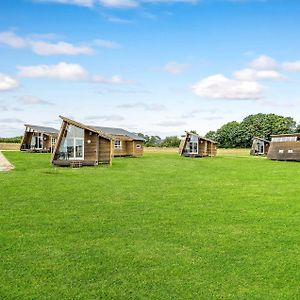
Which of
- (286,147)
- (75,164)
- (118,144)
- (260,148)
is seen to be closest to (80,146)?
(75,164)

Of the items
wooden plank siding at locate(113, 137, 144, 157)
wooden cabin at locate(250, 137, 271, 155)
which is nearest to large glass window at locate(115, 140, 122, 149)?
wooden plank siding at locate(113, 137, 144, 157)

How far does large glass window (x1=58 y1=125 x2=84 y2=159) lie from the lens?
102 feet

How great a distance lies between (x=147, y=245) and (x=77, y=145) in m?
23.5

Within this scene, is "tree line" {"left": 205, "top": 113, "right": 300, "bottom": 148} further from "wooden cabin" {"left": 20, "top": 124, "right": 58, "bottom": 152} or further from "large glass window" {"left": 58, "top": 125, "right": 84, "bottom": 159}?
"large glass window" {"left": 58, "top": 125, "right": 84, "bottom": 159}

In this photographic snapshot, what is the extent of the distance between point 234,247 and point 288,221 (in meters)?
3.38

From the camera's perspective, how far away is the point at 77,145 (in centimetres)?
3156

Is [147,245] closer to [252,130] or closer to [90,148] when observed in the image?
[90,148]

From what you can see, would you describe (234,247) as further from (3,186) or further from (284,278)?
(3,186)

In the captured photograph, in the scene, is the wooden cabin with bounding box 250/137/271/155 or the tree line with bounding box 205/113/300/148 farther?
the tree line with bounding box 205/113/300/148

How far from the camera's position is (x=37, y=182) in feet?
62.1

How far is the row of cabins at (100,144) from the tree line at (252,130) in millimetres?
27046

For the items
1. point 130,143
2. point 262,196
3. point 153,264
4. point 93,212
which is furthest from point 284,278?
point 130,143

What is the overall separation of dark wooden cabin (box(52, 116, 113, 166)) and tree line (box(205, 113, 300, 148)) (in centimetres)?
7106

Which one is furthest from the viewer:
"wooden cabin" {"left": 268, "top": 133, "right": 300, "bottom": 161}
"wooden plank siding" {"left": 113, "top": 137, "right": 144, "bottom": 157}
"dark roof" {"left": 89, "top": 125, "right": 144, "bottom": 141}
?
"wooden plank siding" {"left": 113, "top": 137, "right": 144, "bottom": 157}
